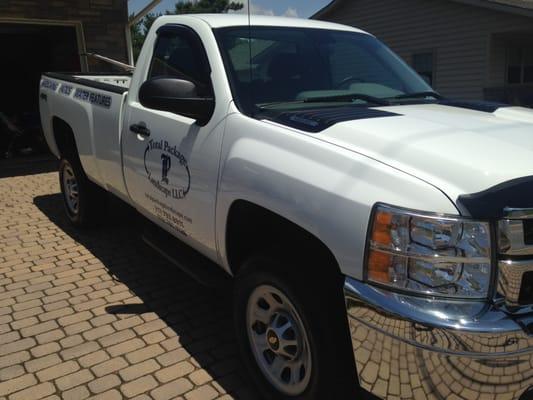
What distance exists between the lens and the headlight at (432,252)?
6.17 ft

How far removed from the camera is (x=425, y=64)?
16594mm

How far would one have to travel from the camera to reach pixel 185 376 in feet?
10.1

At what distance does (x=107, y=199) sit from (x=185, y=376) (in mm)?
2957

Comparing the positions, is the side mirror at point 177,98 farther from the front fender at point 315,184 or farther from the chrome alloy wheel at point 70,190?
the chrome alloy wheel at point 70,190

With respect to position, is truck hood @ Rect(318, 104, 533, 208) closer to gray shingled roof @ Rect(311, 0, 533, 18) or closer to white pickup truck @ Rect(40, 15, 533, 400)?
white pickup truck @ Rect(40, 15, 533, 400)

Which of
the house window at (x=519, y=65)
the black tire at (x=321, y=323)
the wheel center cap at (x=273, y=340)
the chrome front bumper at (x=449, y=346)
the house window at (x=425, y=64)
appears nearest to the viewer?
the chrome front bumper at (x=449, y=346)

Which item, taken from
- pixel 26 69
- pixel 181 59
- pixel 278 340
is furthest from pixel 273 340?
pixel 26 69

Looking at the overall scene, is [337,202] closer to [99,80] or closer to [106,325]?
[106,325]

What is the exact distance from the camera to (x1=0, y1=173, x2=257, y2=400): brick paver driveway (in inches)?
118

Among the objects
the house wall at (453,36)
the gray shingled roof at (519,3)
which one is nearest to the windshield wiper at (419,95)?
the gray shingled roof at (519,3)

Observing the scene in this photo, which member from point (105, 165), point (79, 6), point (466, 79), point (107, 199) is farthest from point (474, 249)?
point (466, 79)

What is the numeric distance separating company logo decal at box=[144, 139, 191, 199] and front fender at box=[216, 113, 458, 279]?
44 cm

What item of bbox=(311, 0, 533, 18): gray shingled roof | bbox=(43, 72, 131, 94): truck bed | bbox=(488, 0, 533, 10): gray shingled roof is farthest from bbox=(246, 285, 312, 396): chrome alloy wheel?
bbox=(488, 0, 533, 10): gray shingled roof

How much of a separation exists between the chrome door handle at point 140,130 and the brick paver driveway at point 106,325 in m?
1.31
